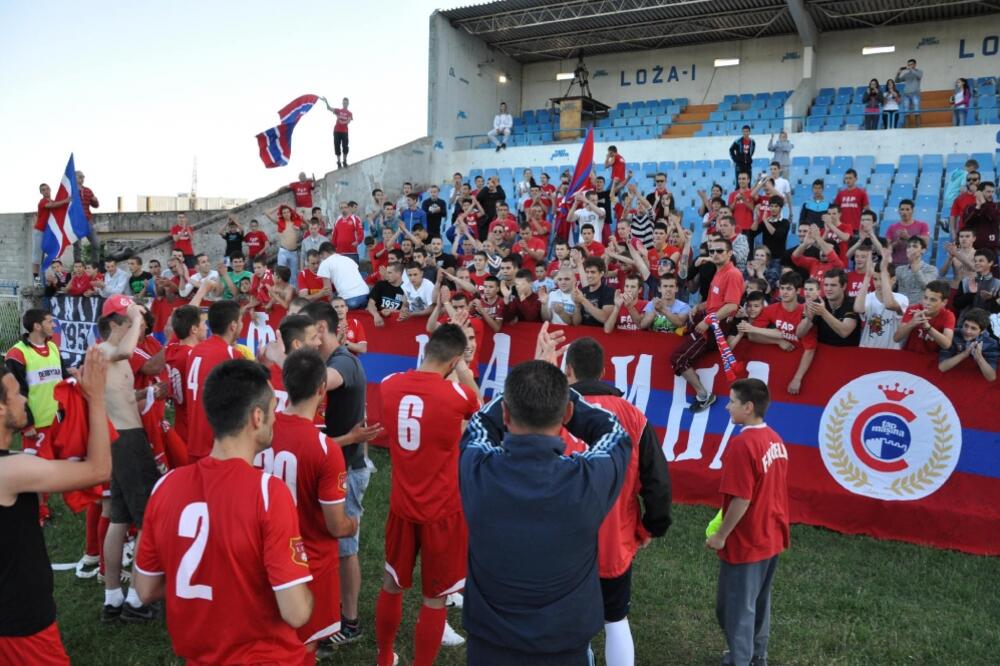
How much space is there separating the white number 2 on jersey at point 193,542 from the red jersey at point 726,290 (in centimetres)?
594

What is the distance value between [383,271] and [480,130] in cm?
1720

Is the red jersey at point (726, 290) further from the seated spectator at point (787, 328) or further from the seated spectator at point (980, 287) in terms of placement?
the seated spectator at point (980, 287)

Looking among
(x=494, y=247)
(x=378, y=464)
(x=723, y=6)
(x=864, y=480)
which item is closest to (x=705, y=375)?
(x=864, y=480)

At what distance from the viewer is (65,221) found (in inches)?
551

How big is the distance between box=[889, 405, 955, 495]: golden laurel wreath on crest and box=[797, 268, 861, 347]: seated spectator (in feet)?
3.21

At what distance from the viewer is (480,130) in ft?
85.4

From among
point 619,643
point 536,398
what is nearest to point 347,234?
point 619,643

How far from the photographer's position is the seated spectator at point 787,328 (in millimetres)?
6887

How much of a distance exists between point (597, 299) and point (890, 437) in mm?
3330

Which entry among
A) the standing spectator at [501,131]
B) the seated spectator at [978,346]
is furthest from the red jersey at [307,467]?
the standing spectator at [501,131]

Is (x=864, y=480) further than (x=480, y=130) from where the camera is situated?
No

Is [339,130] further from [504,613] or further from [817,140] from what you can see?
[504,613]

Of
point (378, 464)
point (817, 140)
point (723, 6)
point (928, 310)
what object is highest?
point (723, 6)

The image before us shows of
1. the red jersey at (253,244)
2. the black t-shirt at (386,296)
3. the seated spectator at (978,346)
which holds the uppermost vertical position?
the red jersey at (253,244)
